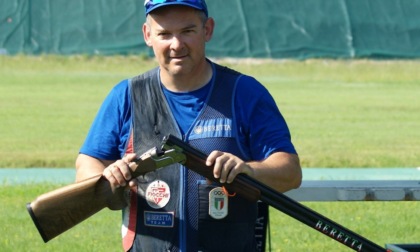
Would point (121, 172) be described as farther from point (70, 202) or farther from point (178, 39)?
point (178, 39)

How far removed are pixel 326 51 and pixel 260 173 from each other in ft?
89.5

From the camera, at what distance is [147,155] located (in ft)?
12.8

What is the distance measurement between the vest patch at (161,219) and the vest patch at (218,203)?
147 millimetres

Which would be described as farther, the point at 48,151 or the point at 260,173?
the point at 48,151

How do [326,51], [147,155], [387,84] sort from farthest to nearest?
[326,51], [387,84], [147,155]

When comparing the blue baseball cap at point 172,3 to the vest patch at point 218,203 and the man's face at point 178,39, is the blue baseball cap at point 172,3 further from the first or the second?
the vest patch at point 218,203

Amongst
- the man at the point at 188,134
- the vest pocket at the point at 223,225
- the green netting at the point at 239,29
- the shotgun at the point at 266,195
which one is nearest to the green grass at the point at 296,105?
the green netting at the point at 239,29

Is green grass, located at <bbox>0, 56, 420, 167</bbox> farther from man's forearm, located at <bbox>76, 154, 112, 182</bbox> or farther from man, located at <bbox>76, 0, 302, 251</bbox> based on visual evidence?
man, located at <bbox>76, 0, 302, 251</bbox>

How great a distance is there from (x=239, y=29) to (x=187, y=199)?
27.3 metres

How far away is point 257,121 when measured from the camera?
4.16 metres

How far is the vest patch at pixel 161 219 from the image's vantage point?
4090 mm

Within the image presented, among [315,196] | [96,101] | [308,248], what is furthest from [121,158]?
[96,101]

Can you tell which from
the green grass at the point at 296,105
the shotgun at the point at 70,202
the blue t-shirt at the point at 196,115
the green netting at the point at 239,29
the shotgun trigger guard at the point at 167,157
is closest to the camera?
the shotgun trigger guard at the point at 167,157

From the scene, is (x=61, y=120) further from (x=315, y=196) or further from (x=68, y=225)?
(x=68, y=225)
